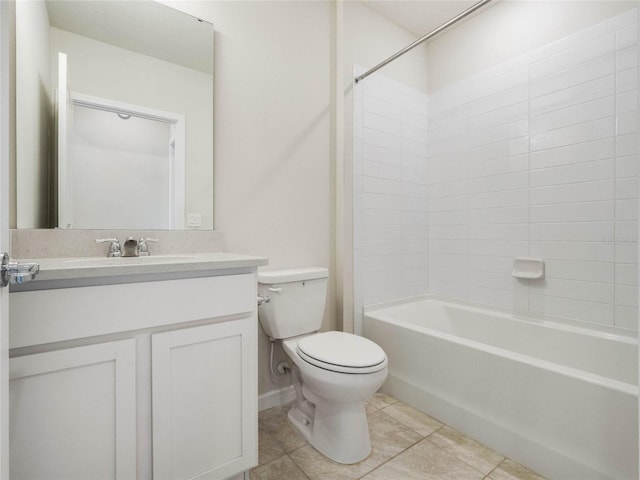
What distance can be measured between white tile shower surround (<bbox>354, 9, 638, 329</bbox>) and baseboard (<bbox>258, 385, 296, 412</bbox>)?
2.31 ft

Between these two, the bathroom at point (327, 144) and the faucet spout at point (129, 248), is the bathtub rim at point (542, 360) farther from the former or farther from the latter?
the faucet spout at point (129, 248)

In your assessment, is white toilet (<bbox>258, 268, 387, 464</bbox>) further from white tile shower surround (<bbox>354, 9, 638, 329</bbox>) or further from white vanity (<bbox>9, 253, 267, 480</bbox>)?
white tile shower surround (<bbox>354, 9, 638, 329</bbox>)

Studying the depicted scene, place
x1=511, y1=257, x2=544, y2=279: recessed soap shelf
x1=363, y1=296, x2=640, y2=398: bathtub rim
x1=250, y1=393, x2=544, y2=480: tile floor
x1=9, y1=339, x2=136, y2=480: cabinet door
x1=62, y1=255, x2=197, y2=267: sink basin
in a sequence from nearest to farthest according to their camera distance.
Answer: x1=9, y1=339, x2=136, y2=480: cabinet door, x1=62, y1=255, x2=197, y2=267: sink basin, x1=363, y1=296, x2=640, y2=398: bathtub rim, x1=250, y1=393, x2=544, y2=480: tile floor, x1=511, y1=257, x2=544, y2=279: recessed soap shelf

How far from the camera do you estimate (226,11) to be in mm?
1740

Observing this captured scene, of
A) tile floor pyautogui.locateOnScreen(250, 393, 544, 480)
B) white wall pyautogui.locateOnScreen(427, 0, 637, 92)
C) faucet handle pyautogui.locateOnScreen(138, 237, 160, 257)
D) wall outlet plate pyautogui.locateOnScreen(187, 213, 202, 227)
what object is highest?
white wall pyautogui.locateOnScreen(427, 0, 637, 92)

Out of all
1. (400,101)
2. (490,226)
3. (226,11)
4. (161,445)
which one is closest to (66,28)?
(226,11)

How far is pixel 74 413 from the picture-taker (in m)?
0.92

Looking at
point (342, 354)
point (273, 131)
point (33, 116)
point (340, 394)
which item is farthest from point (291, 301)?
point (33, 116)

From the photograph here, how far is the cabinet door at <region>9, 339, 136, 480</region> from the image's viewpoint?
2.81ft

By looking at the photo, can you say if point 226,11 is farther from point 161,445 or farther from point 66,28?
point 161,445

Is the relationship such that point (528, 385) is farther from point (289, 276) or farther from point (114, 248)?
point (114, 248)

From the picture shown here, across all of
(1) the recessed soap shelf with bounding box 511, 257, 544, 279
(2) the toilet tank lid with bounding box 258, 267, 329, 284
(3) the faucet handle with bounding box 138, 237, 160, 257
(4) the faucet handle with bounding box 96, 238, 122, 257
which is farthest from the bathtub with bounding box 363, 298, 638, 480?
(4) the faucet handle with bounding box 96, 238, 122, 257

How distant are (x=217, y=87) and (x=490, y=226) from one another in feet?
6.27

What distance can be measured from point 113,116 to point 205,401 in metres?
1.26
